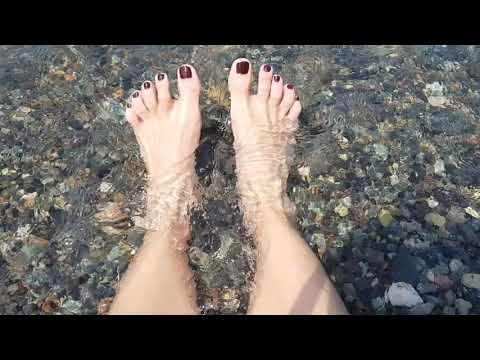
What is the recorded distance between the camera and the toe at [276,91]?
2.51 m

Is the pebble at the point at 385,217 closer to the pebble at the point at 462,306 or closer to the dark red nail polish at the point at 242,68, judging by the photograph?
the pebble at the point at 462,306

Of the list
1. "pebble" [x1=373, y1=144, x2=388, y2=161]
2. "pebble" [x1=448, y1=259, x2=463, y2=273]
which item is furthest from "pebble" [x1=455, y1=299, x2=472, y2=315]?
"pebble" [x1=373, y1=144, x2=388, y2=161]

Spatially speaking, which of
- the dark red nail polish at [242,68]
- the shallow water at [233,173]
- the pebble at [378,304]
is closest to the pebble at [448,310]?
the shallow water at [233,173]

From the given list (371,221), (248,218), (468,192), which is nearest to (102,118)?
(248,218)

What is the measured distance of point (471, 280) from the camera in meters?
1.94

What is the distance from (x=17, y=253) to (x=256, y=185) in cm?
116

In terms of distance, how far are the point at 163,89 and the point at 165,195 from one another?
622 millimetres

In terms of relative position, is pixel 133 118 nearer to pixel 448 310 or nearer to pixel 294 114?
pixel 294 114

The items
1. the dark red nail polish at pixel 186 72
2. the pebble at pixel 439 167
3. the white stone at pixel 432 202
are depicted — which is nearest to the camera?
the white stone at pixel 432 202

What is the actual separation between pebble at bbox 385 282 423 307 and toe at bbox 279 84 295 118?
1079 mm

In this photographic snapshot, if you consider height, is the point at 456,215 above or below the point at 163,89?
below

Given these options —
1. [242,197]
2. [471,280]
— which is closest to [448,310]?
[471,280]

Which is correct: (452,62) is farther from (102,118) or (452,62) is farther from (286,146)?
(102,118)

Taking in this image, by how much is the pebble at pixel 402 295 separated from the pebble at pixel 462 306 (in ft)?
0.49
